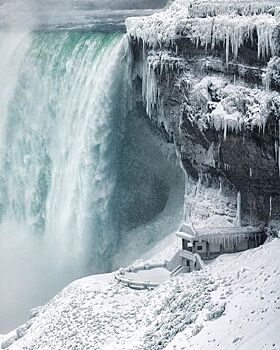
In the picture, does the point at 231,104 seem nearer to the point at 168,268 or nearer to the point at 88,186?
the point at 168,268

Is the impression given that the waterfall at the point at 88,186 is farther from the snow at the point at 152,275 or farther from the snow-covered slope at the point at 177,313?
the snow-covered slope at the point at 177,313

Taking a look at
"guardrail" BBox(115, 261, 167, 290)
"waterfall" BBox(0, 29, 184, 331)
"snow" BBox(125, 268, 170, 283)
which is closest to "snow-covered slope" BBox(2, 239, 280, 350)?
"guardrail" BBox(115, 261, 167, 290)

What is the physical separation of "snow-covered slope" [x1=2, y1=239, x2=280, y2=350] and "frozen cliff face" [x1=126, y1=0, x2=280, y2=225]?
138 inches

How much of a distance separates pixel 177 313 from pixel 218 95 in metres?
9.66

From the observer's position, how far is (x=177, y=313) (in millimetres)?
37406

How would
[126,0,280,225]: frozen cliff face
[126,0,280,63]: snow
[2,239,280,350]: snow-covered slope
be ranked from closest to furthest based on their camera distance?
[2,239,280,350]: snow-covered slope, [126,0,280,63]: snow, [126,0,280,225]: frozen cliff face

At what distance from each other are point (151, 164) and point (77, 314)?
1418 centimetres

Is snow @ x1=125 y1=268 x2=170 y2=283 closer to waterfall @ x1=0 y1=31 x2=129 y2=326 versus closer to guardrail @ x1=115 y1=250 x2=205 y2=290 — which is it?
guardrail @ x1=115 y1=250 x2=205 y2=290

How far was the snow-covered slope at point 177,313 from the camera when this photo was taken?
33531 mm

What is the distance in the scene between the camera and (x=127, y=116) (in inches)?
2051

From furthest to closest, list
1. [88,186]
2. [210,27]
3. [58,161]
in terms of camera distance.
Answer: [58,161] → [88,186] → [210,27]

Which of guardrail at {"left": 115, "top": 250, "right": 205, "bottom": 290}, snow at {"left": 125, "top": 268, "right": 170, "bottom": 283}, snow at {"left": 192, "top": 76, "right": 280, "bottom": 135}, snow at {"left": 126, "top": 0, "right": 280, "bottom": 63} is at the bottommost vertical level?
snow at {"left": 125, "top": 268, "right": 170, "bottom": 283}

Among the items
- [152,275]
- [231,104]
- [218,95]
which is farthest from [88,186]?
[231,104]

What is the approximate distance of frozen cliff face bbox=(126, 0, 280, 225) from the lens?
3950cm
